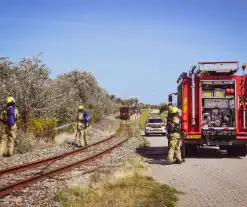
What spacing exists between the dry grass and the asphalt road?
40 centimetres

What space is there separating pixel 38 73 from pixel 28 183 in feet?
43.9

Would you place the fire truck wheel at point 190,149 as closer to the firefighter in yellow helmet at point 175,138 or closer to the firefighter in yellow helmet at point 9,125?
the firefighter in yellow helmet at point 175,138

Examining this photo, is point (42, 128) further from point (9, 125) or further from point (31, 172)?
point (31, 172)

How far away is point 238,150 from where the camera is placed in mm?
14281

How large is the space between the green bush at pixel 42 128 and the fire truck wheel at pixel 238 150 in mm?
9831

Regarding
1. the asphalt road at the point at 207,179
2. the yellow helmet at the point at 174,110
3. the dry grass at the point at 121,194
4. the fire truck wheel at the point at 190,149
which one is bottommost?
the asphalt road at the point at 207,179

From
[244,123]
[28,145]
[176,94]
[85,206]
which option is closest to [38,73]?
[28,145]

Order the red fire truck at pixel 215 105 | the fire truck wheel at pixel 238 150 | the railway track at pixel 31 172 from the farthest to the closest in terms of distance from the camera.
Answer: the fire truck wheel at pixel 238 150, the red fire truck at pixel 215 105, the railway track at pixel 31 172

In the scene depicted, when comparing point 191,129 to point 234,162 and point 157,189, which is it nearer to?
point 234,162

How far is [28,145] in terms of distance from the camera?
52.4ft

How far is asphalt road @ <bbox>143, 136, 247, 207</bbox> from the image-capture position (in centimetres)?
685

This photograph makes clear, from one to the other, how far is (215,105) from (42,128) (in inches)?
396

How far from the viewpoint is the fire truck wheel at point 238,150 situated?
14148mm

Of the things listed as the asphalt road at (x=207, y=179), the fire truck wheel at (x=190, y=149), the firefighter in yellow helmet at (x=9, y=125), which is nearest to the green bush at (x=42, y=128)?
the firefighter in yellow helmet at (x=9, y=125)
